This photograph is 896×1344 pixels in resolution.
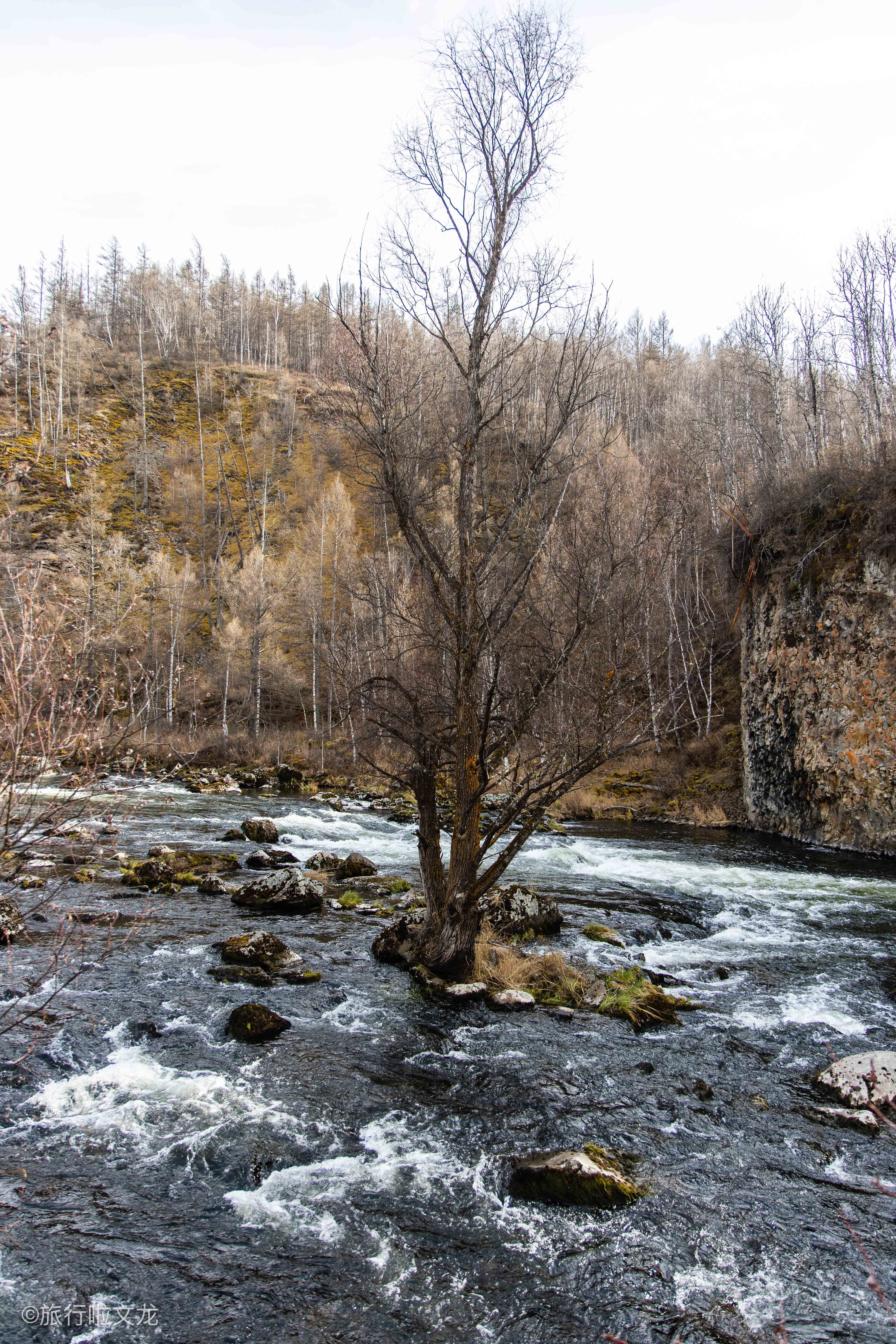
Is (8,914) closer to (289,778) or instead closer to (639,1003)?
(639,1003)

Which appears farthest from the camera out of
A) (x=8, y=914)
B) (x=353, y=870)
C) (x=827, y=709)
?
(x=827, y=709)

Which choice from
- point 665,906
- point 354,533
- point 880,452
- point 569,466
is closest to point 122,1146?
point 569,466

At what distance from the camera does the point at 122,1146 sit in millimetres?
5152

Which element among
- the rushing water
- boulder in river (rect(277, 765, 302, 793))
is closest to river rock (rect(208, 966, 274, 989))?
the rushing water

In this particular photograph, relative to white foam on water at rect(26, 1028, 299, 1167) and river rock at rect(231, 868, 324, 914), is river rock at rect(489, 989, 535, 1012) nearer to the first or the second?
white foam on water at rect(26, 1028, 299, 1167)

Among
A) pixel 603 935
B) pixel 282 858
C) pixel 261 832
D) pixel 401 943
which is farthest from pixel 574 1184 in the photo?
pixel 261 832

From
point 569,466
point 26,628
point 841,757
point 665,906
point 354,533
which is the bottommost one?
point 665,906

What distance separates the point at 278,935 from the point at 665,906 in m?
6.55

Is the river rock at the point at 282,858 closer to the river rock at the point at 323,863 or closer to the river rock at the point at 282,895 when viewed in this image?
the river rock at the point at 323,863

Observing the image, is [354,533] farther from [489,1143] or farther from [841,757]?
[489,1143]

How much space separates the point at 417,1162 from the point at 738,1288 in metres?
2.15

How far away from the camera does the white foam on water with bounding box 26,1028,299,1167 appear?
5.26 metres

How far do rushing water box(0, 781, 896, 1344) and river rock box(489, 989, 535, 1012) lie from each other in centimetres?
16

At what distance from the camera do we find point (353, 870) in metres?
13.8
